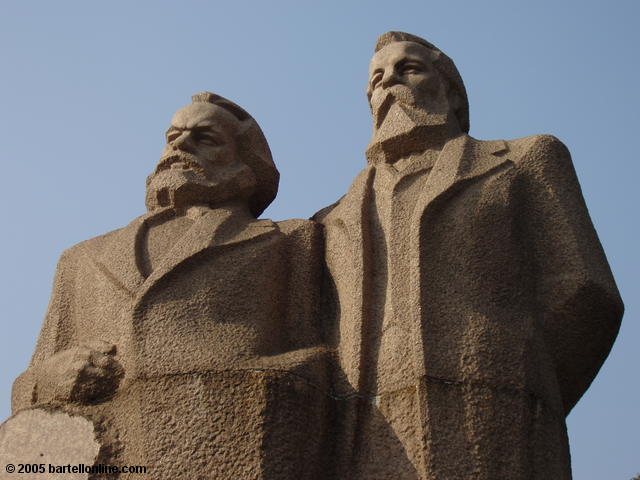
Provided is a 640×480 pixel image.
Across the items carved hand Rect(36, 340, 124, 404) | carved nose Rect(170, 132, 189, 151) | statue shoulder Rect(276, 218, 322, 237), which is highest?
carved nose Rect(170, 132, 189, 151)

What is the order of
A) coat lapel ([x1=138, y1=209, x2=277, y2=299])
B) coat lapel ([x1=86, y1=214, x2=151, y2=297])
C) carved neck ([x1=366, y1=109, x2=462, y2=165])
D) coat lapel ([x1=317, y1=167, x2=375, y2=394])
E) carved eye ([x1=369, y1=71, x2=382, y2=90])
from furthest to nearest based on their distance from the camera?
carved eye ([x1=369, y1=71, x2=382, y2=90]) → carved neck ([x1=366, y1=109, x2=462, y2=165]) → coat lapel ([x1=86, y1=214, x2=151, y2=297]) → coat lapel ([x1=138, y1=209, x2=277, y2=299]) → coat lapel ([x1=317, y1=167, x2=375, y2=394])

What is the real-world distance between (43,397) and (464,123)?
308 centimetres

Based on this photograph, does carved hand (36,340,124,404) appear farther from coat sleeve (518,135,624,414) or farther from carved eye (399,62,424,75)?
carved eye (399,62,424,75)

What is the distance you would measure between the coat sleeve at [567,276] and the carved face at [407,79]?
794 millimetres

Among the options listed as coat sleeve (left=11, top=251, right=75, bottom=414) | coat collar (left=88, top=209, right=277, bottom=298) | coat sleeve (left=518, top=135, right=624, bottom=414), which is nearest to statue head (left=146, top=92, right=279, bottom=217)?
coat collar (left=88, top=209, right=277, bottom=298)

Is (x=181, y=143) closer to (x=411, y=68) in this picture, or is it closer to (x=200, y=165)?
(x=200, y=165)

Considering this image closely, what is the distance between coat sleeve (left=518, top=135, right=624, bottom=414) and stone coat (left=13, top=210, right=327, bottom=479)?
1.26 metres

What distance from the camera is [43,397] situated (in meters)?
6.79

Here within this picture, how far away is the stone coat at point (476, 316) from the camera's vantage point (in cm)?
620

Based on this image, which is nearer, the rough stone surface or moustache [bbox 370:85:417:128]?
the rough stone surface

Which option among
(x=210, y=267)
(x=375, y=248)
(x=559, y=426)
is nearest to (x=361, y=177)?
(x=375, y=248)

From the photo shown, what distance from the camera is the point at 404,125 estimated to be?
7.40 m

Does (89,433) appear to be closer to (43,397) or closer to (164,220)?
(43,397)

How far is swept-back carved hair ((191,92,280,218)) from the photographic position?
25.4 ft
